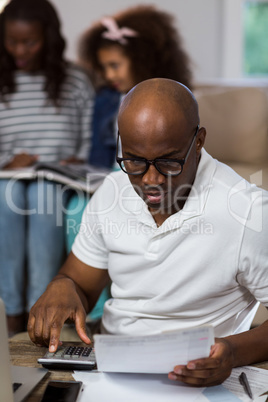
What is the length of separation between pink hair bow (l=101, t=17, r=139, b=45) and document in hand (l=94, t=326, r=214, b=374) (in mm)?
1833

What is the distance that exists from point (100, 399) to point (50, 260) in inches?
48.2

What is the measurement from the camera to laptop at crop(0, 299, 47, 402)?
69 centimetres

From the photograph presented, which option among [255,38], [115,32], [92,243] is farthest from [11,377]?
[255,38]

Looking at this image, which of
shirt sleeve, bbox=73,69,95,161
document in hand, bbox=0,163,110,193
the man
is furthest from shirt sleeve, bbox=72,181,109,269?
shirt sleeve, bbox=73,69,95,161

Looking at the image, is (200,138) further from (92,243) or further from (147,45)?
(147,45)

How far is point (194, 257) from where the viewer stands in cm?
95

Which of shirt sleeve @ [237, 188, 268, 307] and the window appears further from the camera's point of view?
the window

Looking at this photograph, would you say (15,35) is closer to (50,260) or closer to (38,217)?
(38,217)

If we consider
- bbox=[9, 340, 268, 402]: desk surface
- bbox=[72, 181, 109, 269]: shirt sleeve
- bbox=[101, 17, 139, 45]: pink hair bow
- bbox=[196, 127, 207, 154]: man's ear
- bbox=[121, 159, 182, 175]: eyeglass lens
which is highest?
bbox=[101, 17, 139, 45]: pink hair bow

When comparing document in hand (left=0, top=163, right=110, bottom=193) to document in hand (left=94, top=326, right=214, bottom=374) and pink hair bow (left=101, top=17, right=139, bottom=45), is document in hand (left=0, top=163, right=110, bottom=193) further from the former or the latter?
document in hand (left=94, top=326, right=214, bottom=374)

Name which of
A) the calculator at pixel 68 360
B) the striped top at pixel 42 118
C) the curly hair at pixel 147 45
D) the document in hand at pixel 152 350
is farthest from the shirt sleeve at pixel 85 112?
the document in hand at pixel 152 350

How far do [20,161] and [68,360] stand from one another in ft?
4.72

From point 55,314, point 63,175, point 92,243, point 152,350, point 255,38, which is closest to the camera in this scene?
point 152,350

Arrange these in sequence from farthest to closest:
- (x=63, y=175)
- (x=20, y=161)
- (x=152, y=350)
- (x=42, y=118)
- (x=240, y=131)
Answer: (x=42, y=118) → (x=20, y=161) → (x=63, y=175) → (x=240, y=131) → (x=152, y=350)
